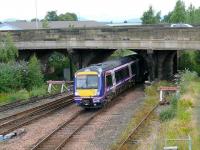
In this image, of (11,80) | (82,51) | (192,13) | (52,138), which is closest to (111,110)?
(52,138)

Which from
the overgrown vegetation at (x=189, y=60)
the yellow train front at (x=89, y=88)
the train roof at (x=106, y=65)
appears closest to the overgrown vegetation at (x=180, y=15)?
the overgrown vegetation at (x=189, y=60)

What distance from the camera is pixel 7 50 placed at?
3978cm

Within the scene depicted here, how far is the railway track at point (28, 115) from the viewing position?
22.7 m

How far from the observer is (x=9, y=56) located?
40.0m

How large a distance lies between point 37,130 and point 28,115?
3.83 meters

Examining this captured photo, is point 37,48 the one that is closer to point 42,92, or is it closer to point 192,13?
point 42,92

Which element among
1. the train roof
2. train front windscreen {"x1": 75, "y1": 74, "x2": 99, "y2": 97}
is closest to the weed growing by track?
train front windscreen {"x1": 75, "y1": 74, "x2": 99, "y2": 97}

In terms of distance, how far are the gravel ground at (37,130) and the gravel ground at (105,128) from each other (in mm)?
1592

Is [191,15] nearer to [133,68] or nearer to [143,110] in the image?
[133,68]

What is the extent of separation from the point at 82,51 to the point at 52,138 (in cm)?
2435

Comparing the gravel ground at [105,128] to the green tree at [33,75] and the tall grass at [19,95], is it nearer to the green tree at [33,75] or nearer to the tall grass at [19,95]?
the tall grass at [19,95]

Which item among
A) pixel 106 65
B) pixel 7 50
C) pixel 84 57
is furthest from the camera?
pixel 84 57

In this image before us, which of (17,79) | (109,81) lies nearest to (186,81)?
(109,81)

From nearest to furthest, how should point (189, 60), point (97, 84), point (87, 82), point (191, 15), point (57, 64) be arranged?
point (97, 84), point (87, 82), point (189, 60), point (57, 64), point (191, 15)
